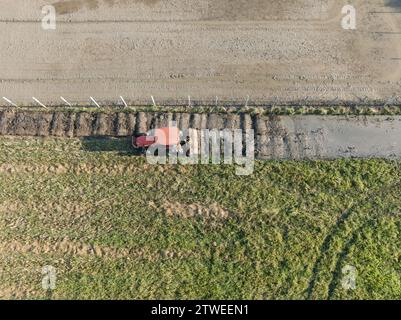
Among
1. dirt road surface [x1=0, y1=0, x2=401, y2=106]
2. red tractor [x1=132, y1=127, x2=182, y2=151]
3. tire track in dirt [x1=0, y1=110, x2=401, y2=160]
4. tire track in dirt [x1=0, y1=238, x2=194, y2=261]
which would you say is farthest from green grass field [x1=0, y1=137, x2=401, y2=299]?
dirt road surface [x1=0, y1=0, x2=401, y2=106]

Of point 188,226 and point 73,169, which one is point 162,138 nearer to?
point 188,226

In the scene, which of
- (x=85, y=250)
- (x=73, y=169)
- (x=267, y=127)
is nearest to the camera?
(x=85, y=250)

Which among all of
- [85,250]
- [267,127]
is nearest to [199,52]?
[267,127]

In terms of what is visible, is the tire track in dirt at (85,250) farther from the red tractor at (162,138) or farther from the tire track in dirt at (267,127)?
the tire track in dirt at (267,127)

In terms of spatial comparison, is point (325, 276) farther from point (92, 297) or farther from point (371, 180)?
point (92, 297)

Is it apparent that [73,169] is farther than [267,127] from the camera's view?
No

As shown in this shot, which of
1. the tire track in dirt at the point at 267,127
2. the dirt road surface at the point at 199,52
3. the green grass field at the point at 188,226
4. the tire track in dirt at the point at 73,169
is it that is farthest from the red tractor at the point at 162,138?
the dirt road surface at the point at 199,52
